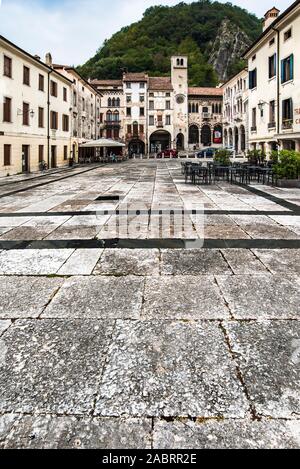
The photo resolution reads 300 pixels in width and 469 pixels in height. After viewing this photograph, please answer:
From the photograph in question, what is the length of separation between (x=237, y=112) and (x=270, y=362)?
43728 mm

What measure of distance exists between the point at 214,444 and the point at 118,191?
44.5 feet

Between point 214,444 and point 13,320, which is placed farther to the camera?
point 13,320

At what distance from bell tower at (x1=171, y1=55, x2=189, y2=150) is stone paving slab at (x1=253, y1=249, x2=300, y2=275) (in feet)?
201

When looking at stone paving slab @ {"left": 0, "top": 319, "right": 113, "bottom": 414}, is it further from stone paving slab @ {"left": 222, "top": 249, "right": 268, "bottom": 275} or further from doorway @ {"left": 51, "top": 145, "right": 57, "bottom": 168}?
doorway @ {"left": 51, "top": 145, "right": 57, "bottom": 168}

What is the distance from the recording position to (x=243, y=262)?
5.88 m

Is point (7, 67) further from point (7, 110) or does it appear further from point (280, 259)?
point (280, 259)

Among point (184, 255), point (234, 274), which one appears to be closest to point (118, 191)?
point (184, 255)

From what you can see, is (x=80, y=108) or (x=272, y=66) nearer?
(x=272, y=66)

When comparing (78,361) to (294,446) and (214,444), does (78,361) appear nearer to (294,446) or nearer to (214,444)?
(214,444)

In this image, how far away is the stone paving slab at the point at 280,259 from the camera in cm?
551

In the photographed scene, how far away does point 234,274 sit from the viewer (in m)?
5.34

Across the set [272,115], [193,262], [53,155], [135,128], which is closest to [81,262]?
[193,262]
